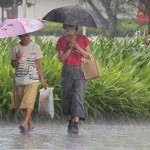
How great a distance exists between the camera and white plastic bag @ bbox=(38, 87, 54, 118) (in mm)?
13227

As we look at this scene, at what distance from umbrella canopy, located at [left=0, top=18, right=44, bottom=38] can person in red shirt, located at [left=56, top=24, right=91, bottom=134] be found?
0.44 m

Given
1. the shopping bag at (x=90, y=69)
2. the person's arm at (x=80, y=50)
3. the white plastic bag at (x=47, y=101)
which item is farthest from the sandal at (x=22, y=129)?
the person's arm at (x=80, y=50)

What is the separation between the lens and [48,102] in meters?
13.2

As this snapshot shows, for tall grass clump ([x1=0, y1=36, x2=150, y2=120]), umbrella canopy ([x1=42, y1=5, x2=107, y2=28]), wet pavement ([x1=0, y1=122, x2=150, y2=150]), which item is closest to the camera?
wet pavement ([x1=0, y1=122, x2=150, y2=150])

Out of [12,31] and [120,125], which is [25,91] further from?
[120,125]

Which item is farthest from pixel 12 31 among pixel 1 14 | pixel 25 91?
pixel 1 14

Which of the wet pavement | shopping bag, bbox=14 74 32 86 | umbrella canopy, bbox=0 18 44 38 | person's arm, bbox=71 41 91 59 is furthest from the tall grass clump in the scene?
person's arm, bbox=71 41 91 59

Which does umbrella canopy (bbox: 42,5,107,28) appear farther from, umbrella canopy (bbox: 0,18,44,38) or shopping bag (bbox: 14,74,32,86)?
shopping bag (bbox: 14,74,32,86)

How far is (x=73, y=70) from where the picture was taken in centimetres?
1308

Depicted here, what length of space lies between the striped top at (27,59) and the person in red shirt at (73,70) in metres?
0.36

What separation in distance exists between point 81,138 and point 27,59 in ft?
4.47

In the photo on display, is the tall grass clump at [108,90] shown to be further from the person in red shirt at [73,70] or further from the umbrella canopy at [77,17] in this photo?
the umbrella canopy at [77,17]

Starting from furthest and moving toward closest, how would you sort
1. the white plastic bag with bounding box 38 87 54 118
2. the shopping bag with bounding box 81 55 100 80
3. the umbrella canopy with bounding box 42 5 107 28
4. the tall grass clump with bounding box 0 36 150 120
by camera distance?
1. the tall grass clump with bounding box 0 36 150 120
2. the white plastic bag with bounding box 38 87 54 118
3. the shopping bag with bounding box 81 55 100 80
4. the umbrella canopy with bounding box 42 5 107 28

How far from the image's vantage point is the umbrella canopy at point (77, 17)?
12.9 m
